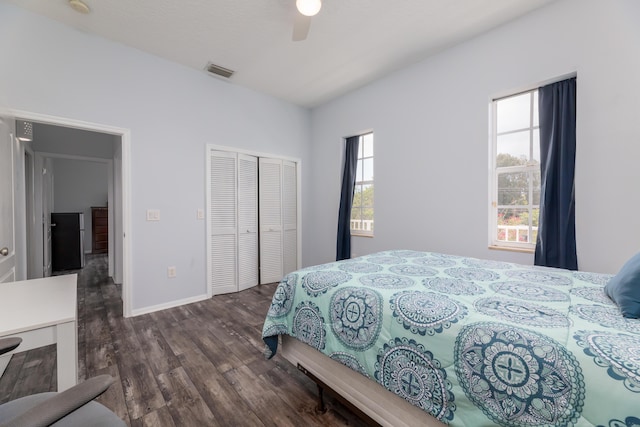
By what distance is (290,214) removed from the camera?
4414mm

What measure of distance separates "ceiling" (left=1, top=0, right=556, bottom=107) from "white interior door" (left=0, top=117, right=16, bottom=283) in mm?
1209

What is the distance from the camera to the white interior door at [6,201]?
6.22ft

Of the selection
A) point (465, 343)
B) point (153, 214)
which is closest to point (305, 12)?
point (465, 343)

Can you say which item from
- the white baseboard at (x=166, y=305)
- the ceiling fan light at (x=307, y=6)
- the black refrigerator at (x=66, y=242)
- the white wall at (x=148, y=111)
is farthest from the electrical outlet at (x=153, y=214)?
the black refrigerator at (x=66, y=242)

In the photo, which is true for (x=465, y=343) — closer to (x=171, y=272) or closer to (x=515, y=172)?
(x=515, y=172)

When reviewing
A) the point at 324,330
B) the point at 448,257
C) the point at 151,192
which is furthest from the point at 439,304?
the point at 151,192

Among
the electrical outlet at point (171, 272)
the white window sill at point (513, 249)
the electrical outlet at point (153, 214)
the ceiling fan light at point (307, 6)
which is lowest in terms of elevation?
the electrical outlet at point (171, 272)

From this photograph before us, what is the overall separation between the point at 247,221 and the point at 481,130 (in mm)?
3136

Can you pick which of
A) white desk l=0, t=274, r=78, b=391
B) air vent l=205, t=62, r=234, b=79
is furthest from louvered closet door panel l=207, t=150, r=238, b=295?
white desk l=0, t=274, r=78, b=391

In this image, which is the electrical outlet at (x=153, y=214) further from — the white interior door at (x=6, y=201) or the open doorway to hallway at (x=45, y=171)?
the white interior door at (x=6, y=201)

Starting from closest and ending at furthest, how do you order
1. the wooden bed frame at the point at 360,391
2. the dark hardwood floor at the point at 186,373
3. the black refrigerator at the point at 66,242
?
the wooden bed frame at the point at 360,391 → the dark hardwood floor at the point at 186,373 → the black refrigerator at the point at 66,242

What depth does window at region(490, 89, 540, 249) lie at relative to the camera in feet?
8.29

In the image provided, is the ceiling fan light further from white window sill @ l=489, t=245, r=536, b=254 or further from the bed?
white window sill @ l=489, t=245, r=536, b=254

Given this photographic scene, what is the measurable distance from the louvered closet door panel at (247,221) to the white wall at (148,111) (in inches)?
12.9
